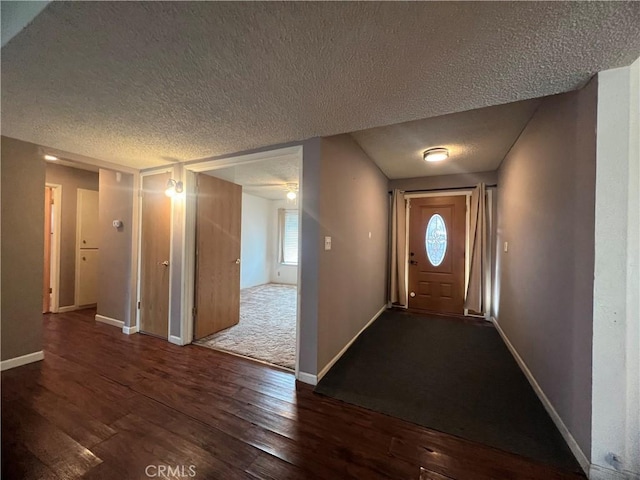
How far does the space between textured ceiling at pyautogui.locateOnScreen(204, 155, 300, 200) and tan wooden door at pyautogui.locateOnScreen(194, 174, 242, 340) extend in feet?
0.90

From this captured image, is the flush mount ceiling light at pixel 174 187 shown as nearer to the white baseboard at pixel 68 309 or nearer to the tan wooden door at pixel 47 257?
the tan wooden door at pixel 47 257

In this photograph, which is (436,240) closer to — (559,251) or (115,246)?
(559,251)

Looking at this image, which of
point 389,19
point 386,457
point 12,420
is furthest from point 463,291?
point 12,420

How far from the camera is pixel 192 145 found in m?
2.36

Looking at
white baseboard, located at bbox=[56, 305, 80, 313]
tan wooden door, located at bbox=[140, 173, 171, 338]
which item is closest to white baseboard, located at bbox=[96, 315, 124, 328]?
tan wooden door, located at bbox=[140, 173, 171, 338]

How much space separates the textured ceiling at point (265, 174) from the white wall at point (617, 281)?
7.64ft

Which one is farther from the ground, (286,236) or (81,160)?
(81,160)

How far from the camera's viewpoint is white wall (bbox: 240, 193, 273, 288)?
593 cm

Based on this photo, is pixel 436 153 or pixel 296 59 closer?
pixel 296 59

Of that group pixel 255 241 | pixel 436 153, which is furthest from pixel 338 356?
pixel 255 241

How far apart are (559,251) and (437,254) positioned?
2.76 metres

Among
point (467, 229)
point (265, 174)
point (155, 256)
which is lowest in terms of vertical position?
point (155, 256)

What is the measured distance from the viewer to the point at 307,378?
2111 mm

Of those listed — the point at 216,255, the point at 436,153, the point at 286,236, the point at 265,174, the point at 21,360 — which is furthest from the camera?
the point at 286,236
